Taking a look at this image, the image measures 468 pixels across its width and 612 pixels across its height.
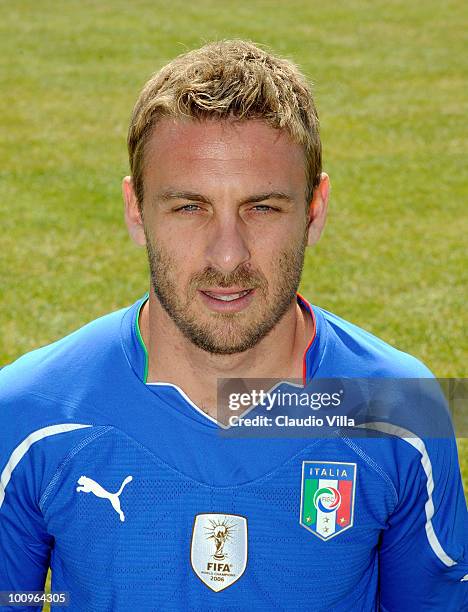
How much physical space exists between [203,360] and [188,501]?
40cm

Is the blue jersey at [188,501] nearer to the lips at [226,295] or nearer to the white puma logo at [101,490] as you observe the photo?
the white puma logo at [101,490]

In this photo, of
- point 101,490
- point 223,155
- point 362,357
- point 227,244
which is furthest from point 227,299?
point 101,490

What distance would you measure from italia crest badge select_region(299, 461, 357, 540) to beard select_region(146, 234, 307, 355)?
406 mm

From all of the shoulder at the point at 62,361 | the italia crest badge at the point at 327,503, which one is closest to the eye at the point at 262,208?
the shoulder at the point at 62,361

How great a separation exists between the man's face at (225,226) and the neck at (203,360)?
10 cm

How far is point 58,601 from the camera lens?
2840 mm

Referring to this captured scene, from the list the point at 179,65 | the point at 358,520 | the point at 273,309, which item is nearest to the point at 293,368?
the point at 273,309

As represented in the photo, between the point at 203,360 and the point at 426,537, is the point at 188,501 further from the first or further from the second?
the point at 426,537

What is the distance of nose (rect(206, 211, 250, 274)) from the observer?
256 centimetres

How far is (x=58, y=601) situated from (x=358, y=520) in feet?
2.96

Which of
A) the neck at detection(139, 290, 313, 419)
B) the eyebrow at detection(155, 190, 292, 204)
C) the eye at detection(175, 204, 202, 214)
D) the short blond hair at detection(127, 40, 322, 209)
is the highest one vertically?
the short blond hair at detection(127, 40, 322, 209)

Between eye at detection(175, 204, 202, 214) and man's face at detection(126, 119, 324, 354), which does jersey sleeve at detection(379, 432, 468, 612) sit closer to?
man's face at detection(126, 119, 324, 354)

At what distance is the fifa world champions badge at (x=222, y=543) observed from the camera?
2.69 m

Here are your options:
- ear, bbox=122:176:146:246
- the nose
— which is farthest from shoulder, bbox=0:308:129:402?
the nose
